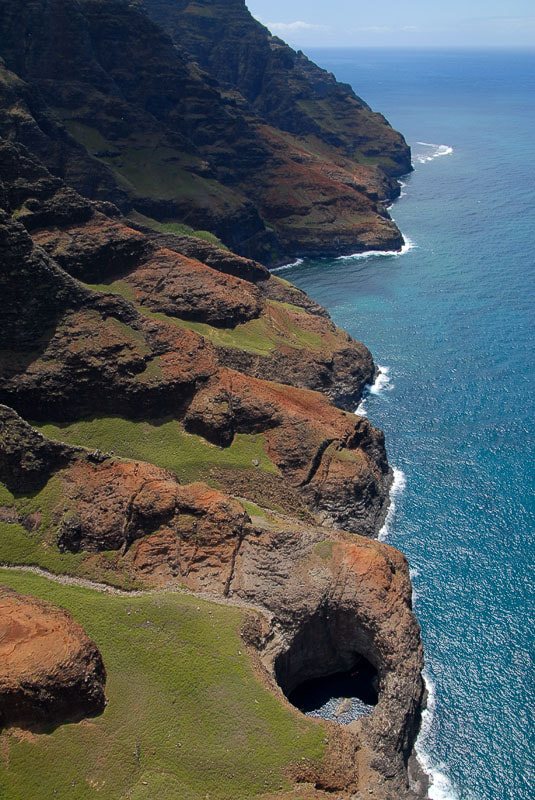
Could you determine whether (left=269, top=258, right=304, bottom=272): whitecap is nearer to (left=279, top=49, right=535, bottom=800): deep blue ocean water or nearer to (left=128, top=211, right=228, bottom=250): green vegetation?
(left=279, top=49, right=535, bottom=800): deep blue ocean water

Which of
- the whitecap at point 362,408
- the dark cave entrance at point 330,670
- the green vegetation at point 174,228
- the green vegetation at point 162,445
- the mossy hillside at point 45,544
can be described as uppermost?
the green vegetation at point 174,228

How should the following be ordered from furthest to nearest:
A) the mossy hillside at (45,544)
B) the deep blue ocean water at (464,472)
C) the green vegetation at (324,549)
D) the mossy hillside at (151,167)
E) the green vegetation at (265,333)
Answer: the mossy hillside at (151,167)
the green vegetation at (265,333)
the green vegetation at (324,549)
the mossy hillside at (45,544)
the deep blue ocean water at (464,472)

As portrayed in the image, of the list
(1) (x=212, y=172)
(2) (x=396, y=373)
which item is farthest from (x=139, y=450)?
(1) (x=212, y=172)

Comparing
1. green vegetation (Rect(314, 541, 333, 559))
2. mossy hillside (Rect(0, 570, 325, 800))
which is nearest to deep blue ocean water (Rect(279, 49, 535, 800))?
green vegetation (Rect(314, 541, 333, 559))

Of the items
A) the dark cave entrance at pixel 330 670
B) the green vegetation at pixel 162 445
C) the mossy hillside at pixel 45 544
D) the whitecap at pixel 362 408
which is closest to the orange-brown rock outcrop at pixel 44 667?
the mossy hillside at pixel 45 544

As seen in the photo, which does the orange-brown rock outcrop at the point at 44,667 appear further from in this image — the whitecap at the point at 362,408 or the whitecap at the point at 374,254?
the whitecap at the point at 374,254

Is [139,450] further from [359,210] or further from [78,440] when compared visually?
[359,210]

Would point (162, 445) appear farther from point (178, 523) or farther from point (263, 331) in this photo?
point (263, 331)
